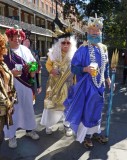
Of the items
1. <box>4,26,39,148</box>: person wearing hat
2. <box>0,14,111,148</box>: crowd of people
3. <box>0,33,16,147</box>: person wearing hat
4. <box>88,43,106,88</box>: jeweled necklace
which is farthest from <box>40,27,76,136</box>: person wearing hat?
<box>0,33,16,147</box>: person wearing hat

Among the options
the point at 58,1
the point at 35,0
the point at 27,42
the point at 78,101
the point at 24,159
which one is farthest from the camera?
the point at 35,0

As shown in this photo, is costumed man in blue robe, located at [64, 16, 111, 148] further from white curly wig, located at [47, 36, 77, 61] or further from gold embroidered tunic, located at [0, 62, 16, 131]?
gold embroidered tunic, located at [0, 62, 16, 131]

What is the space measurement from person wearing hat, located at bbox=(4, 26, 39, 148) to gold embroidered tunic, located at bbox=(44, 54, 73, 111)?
454 millimetres

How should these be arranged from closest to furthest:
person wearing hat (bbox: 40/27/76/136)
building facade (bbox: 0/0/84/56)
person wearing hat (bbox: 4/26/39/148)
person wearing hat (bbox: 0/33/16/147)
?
person wearing hat (bbox: 0/33/16/147) < person wearing hat (bbox: 4/26/39/148) < person wearing hat (bbox: 40/27/76/136) < building facade (bbox: 0/0/84/56)

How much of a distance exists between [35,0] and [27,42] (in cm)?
3729

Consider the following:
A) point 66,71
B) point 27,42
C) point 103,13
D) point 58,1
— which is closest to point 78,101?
point 66,71

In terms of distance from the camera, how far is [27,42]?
571 cm

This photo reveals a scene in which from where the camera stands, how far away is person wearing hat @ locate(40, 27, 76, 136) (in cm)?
449

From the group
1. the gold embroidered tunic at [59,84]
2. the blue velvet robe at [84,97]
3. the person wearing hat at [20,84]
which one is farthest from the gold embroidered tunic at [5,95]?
the gold embroidered tunic at [59,84]

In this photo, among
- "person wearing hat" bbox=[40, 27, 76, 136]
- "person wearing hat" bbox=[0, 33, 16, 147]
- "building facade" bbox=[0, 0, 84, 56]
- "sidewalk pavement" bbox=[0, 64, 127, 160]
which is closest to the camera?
"person wearing hat" bbox=[0, 33, 16, 147]

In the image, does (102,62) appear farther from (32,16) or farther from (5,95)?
(32,16)

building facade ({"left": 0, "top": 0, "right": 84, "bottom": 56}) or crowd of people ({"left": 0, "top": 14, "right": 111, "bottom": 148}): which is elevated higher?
building facade ({"left": 0, "top": 0, "right": 84, "bottom": 56})

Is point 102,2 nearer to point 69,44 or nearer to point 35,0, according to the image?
point 69,44

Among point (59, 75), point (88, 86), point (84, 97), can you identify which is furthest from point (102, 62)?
point (59, 75)
